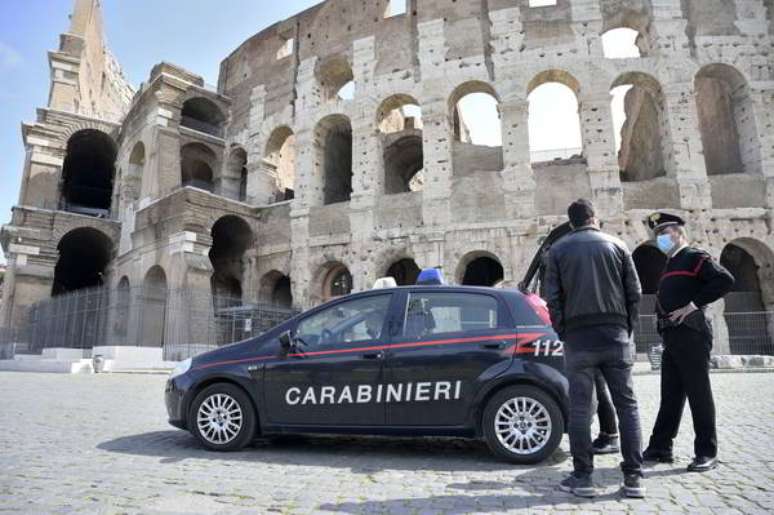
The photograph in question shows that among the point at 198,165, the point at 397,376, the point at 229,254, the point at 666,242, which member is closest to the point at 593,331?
the point at 666,242

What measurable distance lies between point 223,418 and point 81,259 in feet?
85.9

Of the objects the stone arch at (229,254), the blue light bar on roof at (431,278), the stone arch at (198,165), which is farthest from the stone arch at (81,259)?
the blue light bar on roof at (431,278)

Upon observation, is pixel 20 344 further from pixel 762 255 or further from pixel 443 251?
pixel 762 255

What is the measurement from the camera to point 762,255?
1495 centimetres

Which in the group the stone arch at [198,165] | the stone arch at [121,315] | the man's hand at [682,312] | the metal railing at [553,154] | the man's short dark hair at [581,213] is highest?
the stone arch at [198,165]

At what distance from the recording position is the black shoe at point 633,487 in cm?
292

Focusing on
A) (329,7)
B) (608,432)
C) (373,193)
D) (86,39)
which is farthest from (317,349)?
(86,39)

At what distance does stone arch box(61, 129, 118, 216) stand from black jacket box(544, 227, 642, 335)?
1028 inches

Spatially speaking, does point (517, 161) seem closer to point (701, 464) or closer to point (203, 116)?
point (701, 464)

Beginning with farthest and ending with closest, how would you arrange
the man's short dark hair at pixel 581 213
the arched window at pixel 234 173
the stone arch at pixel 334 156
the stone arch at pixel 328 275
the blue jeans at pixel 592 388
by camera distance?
the arched window at pixel 234 173, the stone arch at pixel 334 156, the stone arch at pixel 328 275, the man's short dark hair at pixel 581 213, the blue jeans at pixel 592 388

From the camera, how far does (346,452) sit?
4.18 metres

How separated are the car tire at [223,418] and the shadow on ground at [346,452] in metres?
0.10

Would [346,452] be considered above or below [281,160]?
below

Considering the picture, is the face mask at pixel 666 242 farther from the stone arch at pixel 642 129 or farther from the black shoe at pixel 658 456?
the stone arch at pixel 642 129
